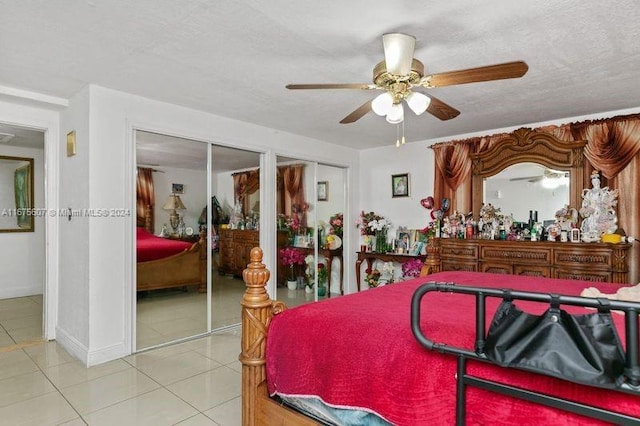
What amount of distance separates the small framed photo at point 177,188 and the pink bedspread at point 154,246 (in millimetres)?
487

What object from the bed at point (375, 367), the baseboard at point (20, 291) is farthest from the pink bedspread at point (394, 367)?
the baseboard at point (20, 291)

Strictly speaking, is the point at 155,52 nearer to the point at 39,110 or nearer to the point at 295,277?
the point at 39,110

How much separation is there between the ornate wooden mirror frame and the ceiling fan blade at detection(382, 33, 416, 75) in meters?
2.79

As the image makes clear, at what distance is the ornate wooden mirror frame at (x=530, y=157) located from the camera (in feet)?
12.8

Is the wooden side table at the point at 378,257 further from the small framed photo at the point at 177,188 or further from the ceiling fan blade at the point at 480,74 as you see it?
the ceiling fan blade at the point at 480,74

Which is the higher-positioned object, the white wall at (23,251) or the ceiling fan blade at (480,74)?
the ceiling fan blade at (480,74)

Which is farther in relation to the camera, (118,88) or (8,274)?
(8,274)

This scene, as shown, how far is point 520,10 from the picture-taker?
6.18ft

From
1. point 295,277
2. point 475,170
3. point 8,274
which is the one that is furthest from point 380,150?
point 8,274

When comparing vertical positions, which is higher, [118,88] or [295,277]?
[118,88]

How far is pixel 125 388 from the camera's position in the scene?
260 cm

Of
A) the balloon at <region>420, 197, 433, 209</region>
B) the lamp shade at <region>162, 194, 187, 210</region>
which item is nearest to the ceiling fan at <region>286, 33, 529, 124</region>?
the lamp shade at <region>162, 194, 187, 210</region>

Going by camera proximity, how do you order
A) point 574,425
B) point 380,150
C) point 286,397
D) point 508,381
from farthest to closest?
1. point 380,150
2. point 286,397
3. point 508,381
4. point 574,425

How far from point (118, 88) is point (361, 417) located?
307 centimetres
